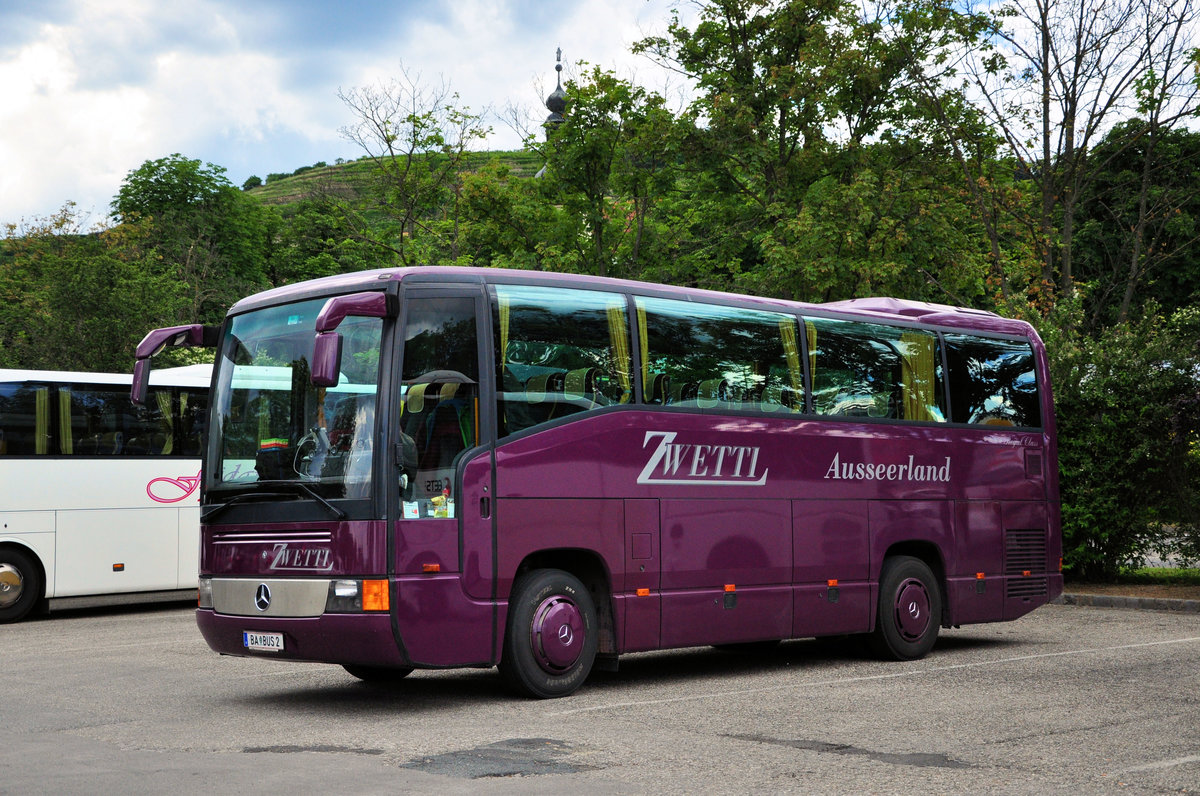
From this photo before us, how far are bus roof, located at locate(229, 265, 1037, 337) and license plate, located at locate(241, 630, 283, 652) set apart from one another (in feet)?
8.34

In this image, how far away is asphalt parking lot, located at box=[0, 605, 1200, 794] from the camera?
23.6 ft

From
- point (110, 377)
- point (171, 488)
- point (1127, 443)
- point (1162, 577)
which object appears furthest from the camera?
point (1162, 577)

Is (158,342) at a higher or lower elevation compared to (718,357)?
higher

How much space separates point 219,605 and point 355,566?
1.44 m

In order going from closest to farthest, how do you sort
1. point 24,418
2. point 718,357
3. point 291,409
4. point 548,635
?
point 291,409, point 548,635, point 718,357, point 24,418

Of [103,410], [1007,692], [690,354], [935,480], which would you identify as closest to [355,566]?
[690,354]

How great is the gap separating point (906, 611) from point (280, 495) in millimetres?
6531

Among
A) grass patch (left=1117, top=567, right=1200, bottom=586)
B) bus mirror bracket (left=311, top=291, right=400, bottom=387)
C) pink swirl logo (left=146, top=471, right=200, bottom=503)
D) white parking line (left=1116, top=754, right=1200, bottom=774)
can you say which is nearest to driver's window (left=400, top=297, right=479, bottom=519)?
bus mirror bracket (left=311, top=291, right=400, bottom=387)

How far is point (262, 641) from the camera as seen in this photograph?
9906 mm

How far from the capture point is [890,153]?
27.5 metres

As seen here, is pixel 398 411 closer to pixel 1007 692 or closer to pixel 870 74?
pixel 1007 692

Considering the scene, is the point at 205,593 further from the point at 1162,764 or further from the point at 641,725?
the point at 1162,764

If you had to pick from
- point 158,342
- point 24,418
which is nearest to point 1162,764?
point 158,342

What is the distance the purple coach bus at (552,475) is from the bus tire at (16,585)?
8.38 meters
